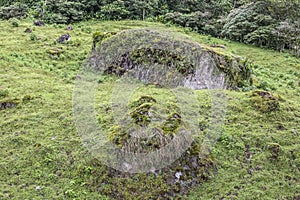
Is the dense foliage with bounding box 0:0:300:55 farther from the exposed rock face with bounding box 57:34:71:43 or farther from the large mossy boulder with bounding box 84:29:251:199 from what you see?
the large mossy boulder with bounding box 84:29:251:199

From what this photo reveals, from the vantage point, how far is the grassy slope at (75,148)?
12578mm

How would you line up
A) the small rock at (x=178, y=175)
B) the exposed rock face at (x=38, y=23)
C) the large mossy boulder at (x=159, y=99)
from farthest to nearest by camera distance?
the exposed rock face at (x=38, y=23) → the small rock at (x=178, y=175) → the large mossy boulder at (x=159, y=99)

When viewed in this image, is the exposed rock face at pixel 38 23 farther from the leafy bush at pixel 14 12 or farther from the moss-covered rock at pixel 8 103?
the moss-covered rock at pixel 8 103

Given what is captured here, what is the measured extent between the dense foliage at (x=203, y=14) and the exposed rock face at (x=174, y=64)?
46.2 ft

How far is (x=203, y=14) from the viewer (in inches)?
1678

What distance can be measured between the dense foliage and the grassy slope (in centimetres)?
1231

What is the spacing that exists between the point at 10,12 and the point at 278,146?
130ft

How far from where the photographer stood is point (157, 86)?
21.5m

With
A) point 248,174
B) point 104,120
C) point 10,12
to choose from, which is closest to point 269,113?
point 248,174

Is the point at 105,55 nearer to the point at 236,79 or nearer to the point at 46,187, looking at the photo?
the point at 236,79

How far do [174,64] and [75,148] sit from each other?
10158 mm

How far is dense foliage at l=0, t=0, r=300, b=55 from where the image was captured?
3506 cm

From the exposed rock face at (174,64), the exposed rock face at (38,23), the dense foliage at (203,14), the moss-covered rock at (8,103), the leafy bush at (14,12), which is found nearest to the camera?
the moss-covered rock at (8,103)

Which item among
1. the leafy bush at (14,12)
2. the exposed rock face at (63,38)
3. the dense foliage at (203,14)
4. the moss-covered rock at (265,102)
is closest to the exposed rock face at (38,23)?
the dense foliage at (203,14)
